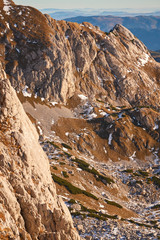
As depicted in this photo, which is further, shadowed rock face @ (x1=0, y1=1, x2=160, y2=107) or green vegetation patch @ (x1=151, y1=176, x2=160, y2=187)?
shadowed rock face @ (x1=0, y1=1, x2=160, y2=107)

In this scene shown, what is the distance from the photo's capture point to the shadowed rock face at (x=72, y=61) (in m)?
120

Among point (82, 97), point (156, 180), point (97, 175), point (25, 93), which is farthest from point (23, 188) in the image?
point (82, 97)

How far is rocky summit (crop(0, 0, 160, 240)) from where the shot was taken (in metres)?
22.2

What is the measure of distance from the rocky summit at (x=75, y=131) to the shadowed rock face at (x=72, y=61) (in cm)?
55

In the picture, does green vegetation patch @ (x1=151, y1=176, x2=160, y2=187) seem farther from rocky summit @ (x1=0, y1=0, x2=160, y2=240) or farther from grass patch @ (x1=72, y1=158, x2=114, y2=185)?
grass patch @ (x1=72, y1=158, x2=114, y2=185)

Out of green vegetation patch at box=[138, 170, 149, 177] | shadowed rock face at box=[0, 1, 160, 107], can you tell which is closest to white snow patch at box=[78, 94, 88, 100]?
shadowed rock face at box=[0, 1, 160, 107]

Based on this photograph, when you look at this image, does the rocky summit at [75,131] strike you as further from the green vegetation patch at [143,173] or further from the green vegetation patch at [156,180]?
the green vegetation patch at [143,173]

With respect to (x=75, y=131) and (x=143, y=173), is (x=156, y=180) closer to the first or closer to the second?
(x=143, y=173)

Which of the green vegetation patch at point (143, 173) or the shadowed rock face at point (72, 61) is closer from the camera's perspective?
the green vegetation patch at point (143, 173)

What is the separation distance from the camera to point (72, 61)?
142 metres

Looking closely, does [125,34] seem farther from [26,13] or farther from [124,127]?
[124,127]

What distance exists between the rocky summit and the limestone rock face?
0.09 metres

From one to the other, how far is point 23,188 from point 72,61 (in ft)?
422

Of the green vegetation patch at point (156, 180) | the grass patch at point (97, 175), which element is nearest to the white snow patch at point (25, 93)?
the grass patch at point (97, 175)
